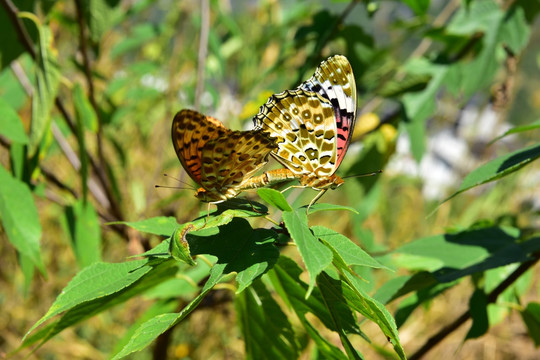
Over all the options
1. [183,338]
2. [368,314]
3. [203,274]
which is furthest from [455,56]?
[183,338]

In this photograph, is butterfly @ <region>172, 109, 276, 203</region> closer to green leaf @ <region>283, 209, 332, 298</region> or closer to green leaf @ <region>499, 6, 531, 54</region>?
green leaf @ <region>283, 209, 332, 298</region>

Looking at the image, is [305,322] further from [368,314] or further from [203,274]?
[203,274]

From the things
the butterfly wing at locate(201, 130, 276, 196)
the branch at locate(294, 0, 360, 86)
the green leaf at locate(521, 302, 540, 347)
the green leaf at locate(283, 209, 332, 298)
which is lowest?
the green leaf at locate(521, 302, 540, 347)

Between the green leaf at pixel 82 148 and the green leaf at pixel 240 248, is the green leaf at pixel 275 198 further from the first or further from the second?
the green leaf at pixel 82 148

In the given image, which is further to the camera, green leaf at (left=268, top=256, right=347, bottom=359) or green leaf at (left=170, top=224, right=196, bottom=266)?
green leaf at (left=268, top=256, right=347, bottom=359)

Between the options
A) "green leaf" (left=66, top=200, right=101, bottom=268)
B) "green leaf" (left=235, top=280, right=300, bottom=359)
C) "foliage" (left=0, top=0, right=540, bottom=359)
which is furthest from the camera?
"green leaf" (left=66, top=200, right=101, bottom=268)

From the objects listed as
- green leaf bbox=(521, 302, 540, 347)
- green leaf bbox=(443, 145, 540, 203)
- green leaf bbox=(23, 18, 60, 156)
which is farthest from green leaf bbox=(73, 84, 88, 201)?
green leaf bbox=(521, 302, 540, 347)

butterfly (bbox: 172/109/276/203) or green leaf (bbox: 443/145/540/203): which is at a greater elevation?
butterfly (bbox: 172/109/276/203)

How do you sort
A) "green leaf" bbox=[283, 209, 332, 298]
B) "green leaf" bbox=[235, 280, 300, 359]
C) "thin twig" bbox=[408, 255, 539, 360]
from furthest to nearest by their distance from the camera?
"thin twig" bbox=[408, 255, 539, 360] < "green leaf" bbox=[235, 280, 300, 359] < "green leaf" bbox=[283, 209, 332, 298]
